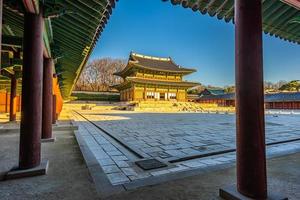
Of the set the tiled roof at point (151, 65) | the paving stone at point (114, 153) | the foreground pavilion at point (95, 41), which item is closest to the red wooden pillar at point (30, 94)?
the foreground pavilion at point (95, 41)

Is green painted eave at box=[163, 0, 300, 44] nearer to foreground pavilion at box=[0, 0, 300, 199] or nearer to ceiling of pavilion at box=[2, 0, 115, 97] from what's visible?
foreground pavilion at box=[0, 0, 300, 199]

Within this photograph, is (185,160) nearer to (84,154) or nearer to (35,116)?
(84,154)

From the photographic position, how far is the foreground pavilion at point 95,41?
6.79 ft

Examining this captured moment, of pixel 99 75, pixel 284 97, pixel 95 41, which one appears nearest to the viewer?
pixel 95 41

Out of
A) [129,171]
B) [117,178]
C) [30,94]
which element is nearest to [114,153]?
[129,171]

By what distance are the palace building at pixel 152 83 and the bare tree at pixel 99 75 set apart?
56.9 feet

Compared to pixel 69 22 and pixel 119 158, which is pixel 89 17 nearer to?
pixel 69 22

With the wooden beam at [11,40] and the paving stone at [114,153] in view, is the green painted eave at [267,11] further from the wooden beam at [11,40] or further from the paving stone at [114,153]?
the paving stone at [114,153]

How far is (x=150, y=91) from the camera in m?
36.7

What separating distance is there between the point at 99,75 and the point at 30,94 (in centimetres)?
5731

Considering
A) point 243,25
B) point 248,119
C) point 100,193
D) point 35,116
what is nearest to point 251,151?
point 248,119

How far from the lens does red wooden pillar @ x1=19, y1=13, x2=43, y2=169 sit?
10.1 feet

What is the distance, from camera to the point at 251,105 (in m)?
2.06

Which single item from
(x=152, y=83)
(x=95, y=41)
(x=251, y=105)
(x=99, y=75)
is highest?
(x=99, y=75)
